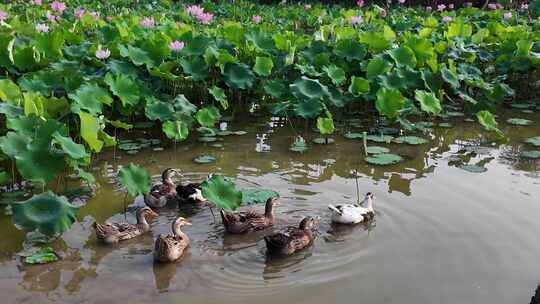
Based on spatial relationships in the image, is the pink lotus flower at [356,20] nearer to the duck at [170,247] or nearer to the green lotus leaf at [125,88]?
the green lotus leaf at [125,88]

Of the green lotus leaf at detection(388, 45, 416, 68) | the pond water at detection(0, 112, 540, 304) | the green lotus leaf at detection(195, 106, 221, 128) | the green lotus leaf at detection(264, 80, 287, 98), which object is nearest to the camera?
the pond water at detection(0, 112, 540, 304)

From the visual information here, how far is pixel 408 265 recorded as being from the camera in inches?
140

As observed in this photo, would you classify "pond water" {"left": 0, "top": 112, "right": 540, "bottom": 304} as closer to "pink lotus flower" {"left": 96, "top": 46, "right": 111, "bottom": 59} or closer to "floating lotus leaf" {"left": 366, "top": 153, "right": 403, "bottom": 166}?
"floating lotus leaf" {"left": 366, "top": 153, "right": 403, "bottom": 166}

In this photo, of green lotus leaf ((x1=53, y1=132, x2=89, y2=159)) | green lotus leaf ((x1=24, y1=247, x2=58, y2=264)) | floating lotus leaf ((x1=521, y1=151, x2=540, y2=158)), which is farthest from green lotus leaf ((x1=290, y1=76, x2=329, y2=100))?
green lotus leaf ((x1=24, y1=247, x2=58, y2=264))

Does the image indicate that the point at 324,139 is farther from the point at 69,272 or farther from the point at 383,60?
the point at 69,272

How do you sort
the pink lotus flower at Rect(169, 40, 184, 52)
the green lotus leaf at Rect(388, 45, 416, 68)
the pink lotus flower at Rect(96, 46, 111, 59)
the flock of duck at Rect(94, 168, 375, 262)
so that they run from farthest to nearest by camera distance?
the green lotus leaf at Rect(388, 45, 416, 68)
the pink lotus flower at Rect(169, 40, 184, 52)
the pink lotus flower at Rect(96, 46, 111, 59)
the flock of duck at Rect(94, 168, 375, 262)

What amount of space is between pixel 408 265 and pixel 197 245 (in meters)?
1.29

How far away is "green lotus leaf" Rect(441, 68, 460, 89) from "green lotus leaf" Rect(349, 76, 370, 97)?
105 cm

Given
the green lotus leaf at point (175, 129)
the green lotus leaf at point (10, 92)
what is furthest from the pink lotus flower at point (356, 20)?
the green lotus leaf at point (10, 92)

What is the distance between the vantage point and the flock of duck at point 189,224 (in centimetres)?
362

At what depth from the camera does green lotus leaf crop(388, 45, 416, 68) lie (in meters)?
6.90

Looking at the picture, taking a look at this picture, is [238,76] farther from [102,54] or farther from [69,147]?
[69,147]

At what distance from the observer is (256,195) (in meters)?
4.56

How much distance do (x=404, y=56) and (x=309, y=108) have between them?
1541 mm
